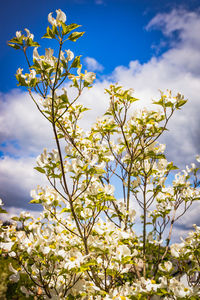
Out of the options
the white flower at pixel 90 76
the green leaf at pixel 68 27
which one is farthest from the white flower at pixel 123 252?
the green leaf at pixel 68 27

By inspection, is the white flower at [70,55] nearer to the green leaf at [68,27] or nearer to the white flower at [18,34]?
the green leaf at [68,27]

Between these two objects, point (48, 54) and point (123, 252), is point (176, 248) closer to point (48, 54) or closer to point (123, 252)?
point (123, 252)

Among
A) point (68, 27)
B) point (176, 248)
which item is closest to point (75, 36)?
point (68, 27)

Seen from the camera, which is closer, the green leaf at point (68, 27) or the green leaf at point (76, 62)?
the green leaf at point (68, 27)

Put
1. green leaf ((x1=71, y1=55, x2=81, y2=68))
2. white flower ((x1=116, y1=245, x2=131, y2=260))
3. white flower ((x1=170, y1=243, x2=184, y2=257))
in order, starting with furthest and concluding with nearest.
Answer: white flower ((x1=170, y1=243, x2=184, y2=257)) < white flower ((x1=116, y1=245, x2=131, y2=260)) < green leaf ((x1=71, y1=55, x2=81, y2=68))

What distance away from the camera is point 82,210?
222 cm

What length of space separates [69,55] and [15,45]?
1.45 feet

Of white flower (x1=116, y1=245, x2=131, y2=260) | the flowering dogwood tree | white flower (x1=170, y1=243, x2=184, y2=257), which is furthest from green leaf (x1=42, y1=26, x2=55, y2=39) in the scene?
white flower (x1=170, y1=243, x2=184, y2=257)

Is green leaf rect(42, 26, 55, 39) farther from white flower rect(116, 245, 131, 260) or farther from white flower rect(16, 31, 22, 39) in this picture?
white flower rect(116, 245, 131, 260)

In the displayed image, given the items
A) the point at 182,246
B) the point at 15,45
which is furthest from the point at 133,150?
the point at 15,45

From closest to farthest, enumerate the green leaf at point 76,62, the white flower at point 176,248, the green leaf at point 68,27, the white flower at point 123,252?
the green leaf at point 68,27, the green leaf at point 76,62, the white flower at point 123,252, the white flower at point 176,248

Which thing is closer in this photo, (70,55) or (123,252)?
(70,55)

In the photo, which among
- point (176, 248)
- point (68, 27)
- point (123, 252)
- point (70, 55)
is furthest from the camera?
point (176, 248)

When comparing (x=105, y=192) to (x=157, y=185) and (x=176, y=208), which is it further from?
(x=176, y=208)
